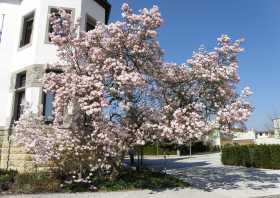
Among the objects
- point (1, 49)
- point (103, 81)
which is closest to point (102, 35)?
point (103, 81)

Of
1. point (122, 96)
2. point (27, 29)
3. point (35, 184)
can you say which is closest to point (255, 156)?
point (122, 96)

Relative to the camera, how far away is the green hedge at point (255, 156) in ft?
67.2

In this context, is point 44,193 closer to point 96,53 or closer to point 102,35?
point 96,53

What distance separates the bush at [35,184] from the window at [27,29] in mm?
6705

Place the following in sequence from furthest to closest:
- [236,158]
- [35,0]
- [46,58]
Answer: [236,158] < [35,0] < [46,58]

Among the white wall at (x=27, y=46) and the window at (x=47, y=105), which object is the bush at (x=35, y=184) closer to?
the window at (x=47, y=105)

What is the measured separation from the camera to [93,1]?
48.9ft

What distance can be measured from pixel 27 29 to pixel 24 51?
1.37m

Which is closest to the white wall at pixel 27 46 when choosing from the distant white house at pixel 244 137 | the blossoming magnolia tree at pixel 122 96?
the blossoming magnolia tree at pixel 122 96

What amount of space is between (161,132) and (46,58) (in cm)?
621

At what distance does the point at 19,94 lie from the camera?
13805 mm

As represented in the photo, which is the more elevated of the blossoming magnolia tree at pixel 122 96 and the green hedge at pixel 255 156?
the blossoming magnolia tree at pixel 122 96

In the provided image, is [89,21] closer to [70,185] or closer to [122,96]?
[122,96]

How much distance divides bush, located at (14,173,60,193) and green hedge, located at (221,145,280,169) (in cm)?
1567
